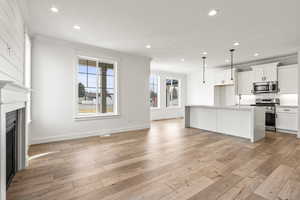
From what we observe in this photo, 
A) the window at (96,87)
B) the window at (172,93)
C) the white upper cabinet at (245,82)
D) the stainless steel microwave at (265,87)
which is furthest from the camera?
the window at (172,93)

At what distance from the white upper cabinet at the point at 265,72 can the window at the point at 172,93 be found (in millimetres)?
4125

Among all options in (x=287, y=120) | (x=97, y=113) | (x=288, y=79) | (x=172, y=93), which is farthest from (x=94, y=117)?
(x=288, y=79)

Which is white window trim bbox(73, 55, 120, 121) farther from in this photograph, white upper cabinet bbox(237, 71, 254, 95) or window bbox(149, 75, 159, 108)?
white upper cabinet bbox(237, 71, 254, 95)

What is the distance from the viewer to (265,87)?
A: 5.40 metres

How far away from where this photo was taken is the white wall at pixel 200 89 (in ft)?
24.8

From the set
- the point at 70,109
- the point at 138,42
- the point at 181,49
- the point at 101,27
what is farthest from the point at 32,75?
the point at 181,49

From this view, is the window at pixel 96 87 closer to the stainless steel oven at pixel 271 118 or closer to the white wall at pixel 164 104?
the white wall at pixel 164 104

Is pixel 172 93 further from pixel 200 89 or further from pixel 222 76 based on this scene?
pixel 222 76

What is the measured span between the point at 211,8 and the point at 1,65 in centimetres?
308

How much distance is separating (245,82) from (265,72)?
2.68 feet

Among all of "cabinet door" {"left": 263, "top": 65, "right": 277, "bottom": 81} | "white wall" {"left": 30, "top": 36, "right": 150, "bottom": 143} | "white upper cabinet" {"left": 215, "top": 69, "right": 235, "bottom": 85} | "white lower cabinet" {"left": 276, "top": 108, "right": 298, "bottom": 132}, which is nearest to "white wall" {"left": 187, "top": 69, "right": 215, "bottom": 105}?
"white upper cabinet" {"left": 215, "top": 69, "right": 235, "bottom": 85}

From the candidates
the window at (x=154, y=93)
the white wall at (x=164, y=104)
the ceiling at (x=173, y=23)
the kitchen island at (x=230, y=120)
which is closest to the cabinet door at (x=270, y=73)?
the ceiling at (x=173, y=23)

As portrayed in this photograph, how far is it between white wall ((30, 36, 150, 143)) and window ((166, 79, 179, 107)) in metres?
4.03

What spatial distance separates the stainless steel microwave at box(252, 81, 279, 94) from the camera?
5.20 meters
